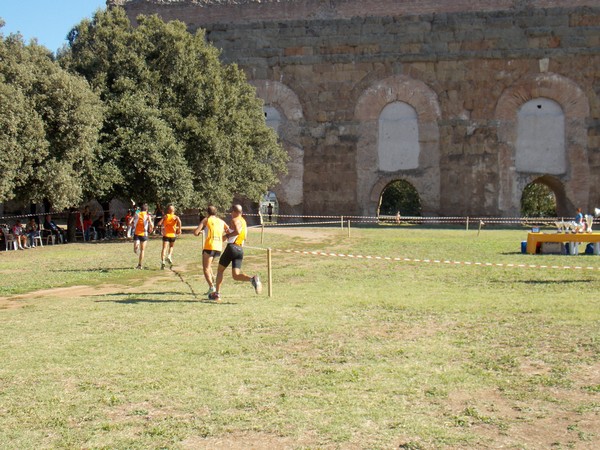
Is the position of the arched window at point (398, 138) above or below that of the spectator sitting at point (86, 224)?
above

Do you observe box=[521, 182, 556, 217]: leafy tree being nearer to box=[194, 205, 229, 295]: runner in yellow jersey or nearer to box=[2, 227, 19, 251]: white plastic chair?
box=[2, 227, 19, 251]: white plastic chair

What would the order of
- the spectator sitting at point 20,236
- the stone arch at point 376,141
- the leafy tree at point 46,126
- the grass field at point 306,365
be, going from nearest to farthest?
1. the grass field at point 306,365
2. the leafy tree at point 46,126
3. the spectator sitting at point 20,236
4. the stone arch at point 376,141

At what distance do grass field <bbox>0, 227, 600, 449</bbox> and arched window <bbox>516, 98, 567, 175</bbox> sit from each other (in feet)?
61.2

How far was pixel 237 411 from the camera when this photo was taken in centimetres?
512

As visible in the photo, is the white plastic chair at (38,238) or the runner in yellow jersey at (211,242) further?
the white plastic chair at (38,238)

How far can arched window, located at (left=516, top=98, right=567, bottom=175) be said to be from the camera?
29.5m

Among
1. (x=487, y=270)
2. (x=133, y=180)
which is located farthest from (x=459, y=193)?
(x=487, y=270)

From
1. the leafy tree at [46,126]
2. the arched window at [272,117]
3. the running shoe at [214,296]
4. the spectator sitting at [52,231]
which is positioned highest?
the arched window at [272,117]

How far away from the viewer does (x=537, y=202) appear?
45344 millimetres

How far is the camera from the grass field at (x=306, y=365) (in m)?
4.71

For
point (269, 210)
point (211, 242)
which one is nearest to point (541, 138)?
point (269, 210)

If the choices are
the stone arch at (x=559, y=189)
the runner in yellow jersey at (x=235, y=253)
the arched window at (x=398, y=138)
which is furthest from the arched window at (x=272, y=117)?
Answer: the runner in yellow jersey at (x=235, y=253)

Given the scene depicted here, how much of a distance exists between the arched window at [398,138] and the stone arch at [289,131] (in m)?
3.47

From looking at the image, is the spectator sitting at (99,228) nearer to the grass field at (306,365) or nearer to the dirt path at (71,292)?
the grass field at (306,365)
